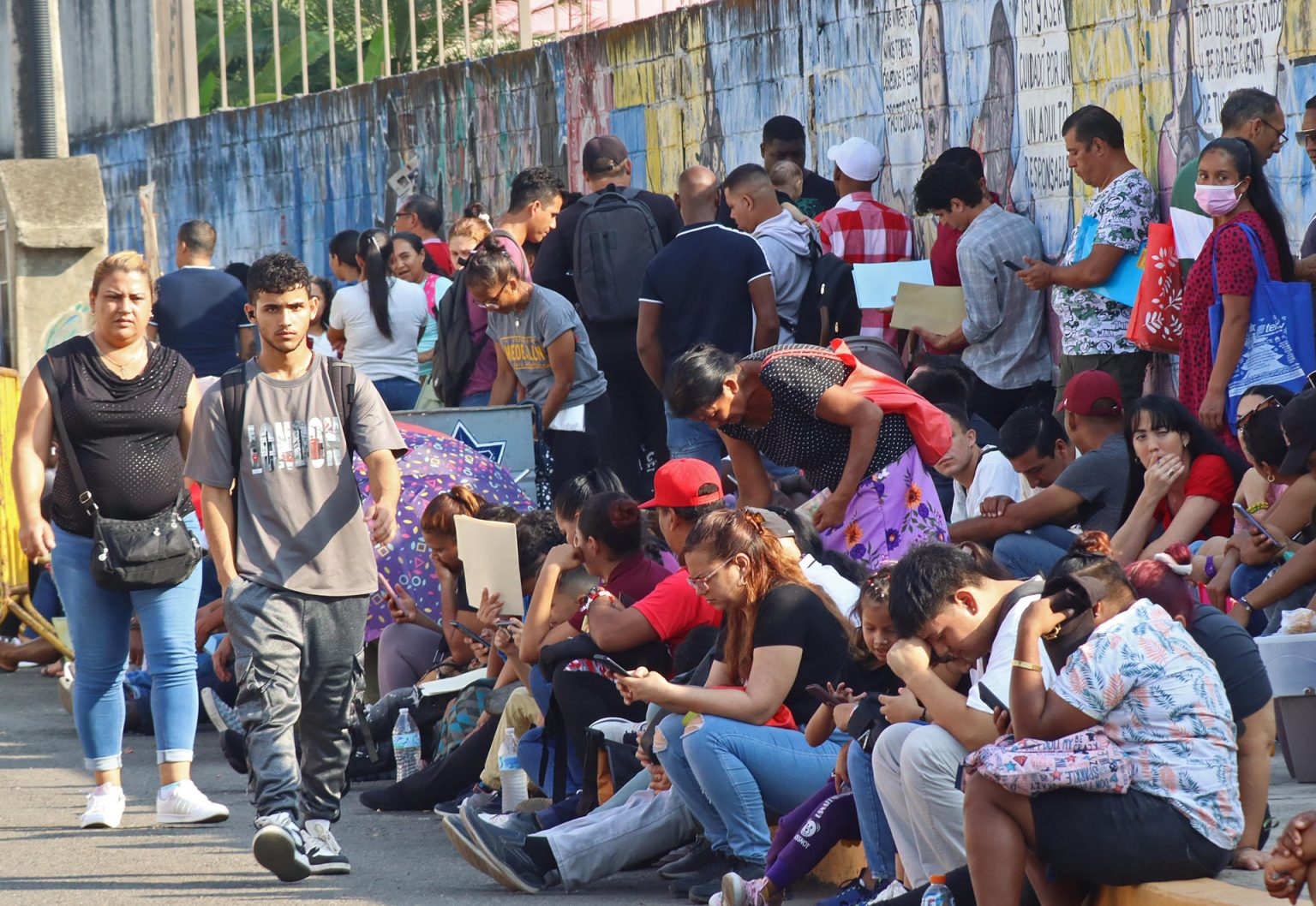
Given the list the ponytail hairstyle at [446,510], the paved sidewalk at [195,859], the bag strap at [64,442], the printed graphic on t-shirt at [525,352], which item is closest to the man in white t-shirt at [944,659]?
the paved sidewalk at [195,859]

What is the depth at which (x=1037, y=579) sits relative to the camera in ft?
16.5

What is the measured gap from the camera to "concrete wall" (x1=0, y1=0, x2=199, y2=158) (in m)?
20.0

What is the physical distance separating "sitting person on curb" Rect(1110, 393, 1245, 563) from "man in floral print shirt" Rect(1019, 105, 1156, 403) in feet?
4.16

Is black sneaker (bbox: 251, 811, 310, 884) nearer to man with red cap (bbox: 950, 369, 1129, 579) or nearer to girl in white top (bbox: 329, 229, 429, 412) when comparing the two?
man with red cap (bbox: 950, 369, 1129, 579)

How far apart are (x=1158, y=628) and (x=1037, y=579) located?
48 centimetres

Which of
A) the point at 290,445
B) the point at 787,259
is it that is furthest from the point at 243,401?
the point at 787,259

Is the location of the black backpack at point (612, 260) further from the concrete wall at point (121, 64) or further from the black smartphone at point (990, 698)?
the concrete wall at point (121, 64)

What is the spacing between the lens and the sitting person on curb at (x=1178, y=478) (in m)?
7.09

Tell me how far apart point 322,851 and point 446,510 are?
7.48ft

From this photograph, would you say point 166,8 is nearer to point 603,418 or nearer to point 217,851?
point 603,418

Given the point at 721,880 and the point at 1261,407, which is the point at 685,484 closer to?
the point at 721,880

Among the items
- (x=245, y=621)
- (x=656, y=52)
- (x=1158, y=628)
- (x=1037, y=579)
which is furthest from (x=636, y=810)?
(x=656, y=52)

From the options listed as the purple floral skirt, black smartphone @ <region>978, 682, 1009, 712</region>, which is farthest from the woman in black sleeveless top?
black smartphone @ <region>978, 682, 1009, 712</region>

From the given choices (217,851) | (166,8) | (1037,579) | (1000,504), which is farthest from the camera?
(166,8)
